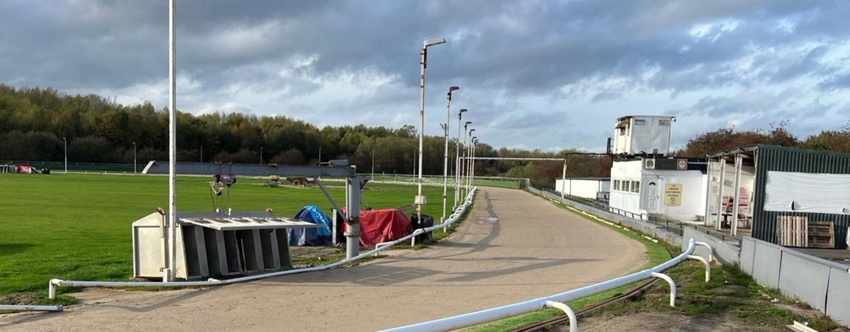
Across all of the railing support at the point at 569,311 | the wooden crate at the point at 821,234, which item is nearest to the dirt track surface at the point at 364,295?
the railing support at the point at 569,311

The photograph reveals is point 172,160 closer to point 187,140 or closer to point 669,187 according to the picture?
point 669,187

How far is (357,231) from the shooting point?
14.1m

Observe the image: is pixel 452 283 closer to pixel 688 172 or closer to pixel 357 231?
pixel 357 231

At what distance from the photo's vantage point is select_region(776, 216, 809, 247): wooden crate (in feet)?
60.5

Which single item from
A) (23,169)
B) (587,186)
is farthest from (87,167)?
(587,186)

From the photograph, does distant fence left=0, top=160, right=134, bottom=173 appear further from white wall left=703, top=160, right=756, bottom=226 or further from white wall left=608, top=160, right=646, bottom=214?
white wall left=703, top=160, right=756, bottom=226

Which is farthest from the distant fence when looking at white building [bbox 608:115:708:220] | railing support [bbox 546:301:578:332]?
railing support [bbox 546:301:578:332]

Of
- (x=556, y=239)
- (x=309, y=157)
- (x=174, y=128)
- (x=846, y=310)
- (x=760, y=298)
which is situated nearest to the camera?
(x=846, y=310)

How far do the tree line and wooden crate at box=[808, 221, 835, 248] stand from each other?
253ft

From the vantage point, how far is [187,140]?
14012cm

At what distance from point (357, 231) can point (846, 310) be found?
9.56m

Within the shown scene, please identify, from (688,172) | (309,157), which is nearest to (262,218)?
(688,172)

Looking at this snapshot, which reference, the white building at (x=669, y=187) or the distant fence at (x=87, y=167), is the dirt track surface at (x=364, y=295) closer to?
the white building at (x=669, y=187)

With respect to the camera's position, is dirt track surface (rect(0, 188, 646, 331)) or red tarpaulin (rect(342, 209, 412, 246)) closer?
dirt track surface (rect(0, 188, 646, 331))
